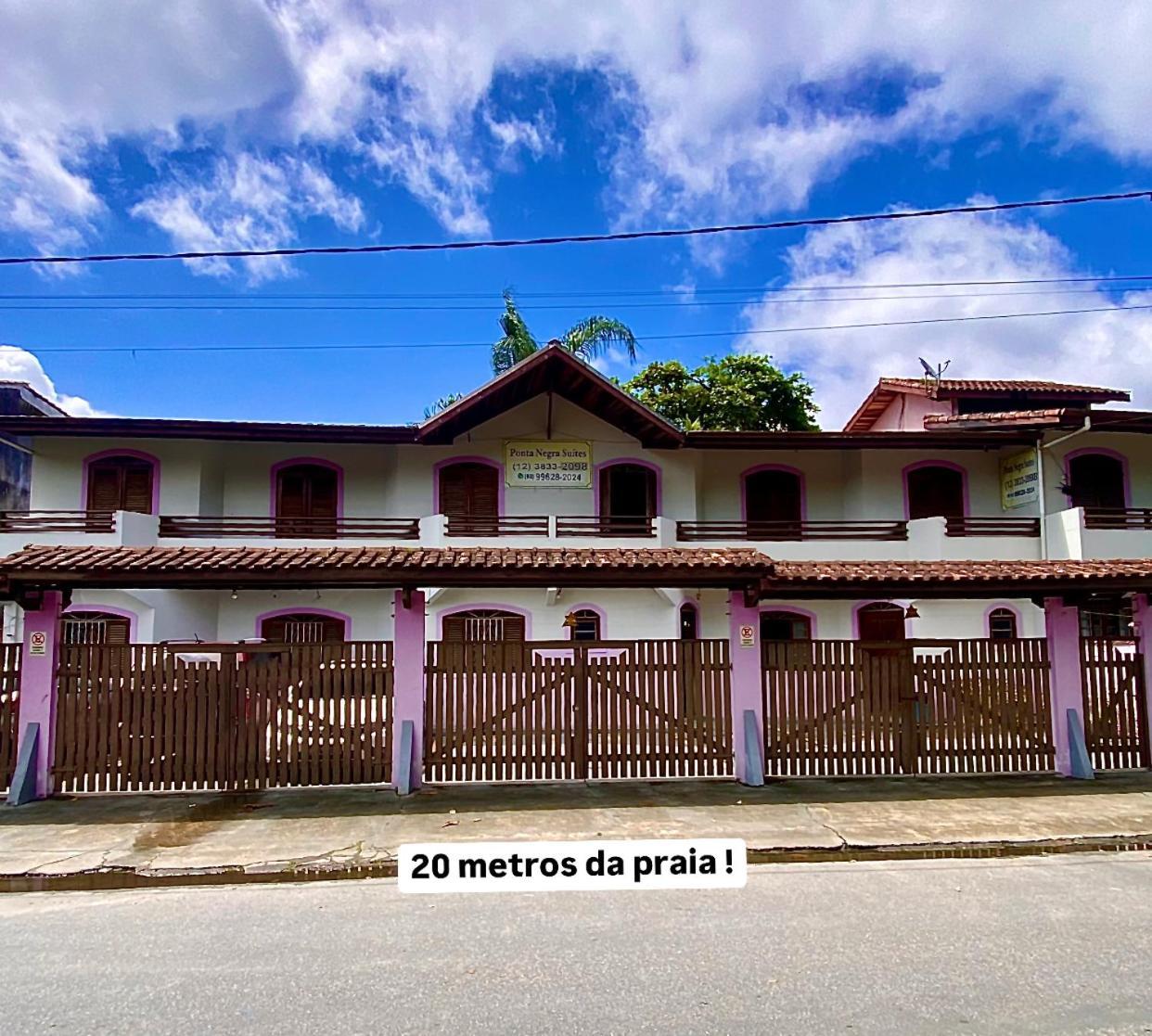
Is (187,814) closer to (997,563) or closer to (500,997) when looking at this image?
(500,997)

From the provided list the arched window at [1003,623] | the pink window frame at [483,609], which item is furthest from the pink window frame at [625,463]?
the arched window at [1003,623]

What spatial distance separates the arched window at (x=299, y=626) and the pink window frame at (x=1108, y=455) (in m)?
16.4

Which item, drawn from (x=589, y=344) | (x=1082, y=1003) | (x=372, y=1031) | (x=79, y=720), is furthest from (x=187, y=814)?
(x=589, y=344)

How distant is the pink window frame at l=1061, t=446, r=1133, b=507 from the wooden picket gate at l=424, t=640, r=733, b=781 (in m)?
13.7

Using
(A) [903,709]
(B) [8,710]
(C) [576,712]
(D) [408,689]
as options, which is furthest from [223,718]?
(A) [903,709]

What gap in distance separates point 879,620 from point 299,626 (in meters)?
12.7

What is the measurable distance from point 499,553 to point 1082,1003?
623 centimetres

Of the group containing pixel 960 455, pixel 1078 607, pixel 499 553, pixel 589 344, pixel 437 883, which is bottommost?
pixel 437 883

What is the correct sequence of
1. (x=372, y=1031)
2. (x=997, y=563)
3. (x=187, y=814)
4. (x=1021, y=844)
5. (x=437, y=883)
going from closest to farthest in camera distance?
(x=372, y=1031), (x=437, y=883), (x=1021, y=844), (x=187, y=814), (x=997, y=563)

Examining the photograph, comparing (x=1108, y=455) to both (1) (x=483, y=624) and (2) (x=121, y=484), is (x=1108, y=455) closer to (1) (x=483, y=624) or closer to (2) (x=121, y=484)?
(1) (x=483, y=624)

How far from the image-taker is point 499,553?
8.81 meters

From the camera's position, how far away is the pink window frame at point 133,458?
676 inches

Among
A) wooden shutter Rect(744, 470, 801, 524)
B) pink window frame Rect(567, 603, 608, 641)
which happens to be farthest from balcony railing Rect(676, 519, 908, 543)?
pink window frame Rect(567, 603, 608, 641)

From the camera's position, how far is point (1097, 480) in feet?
60.7
